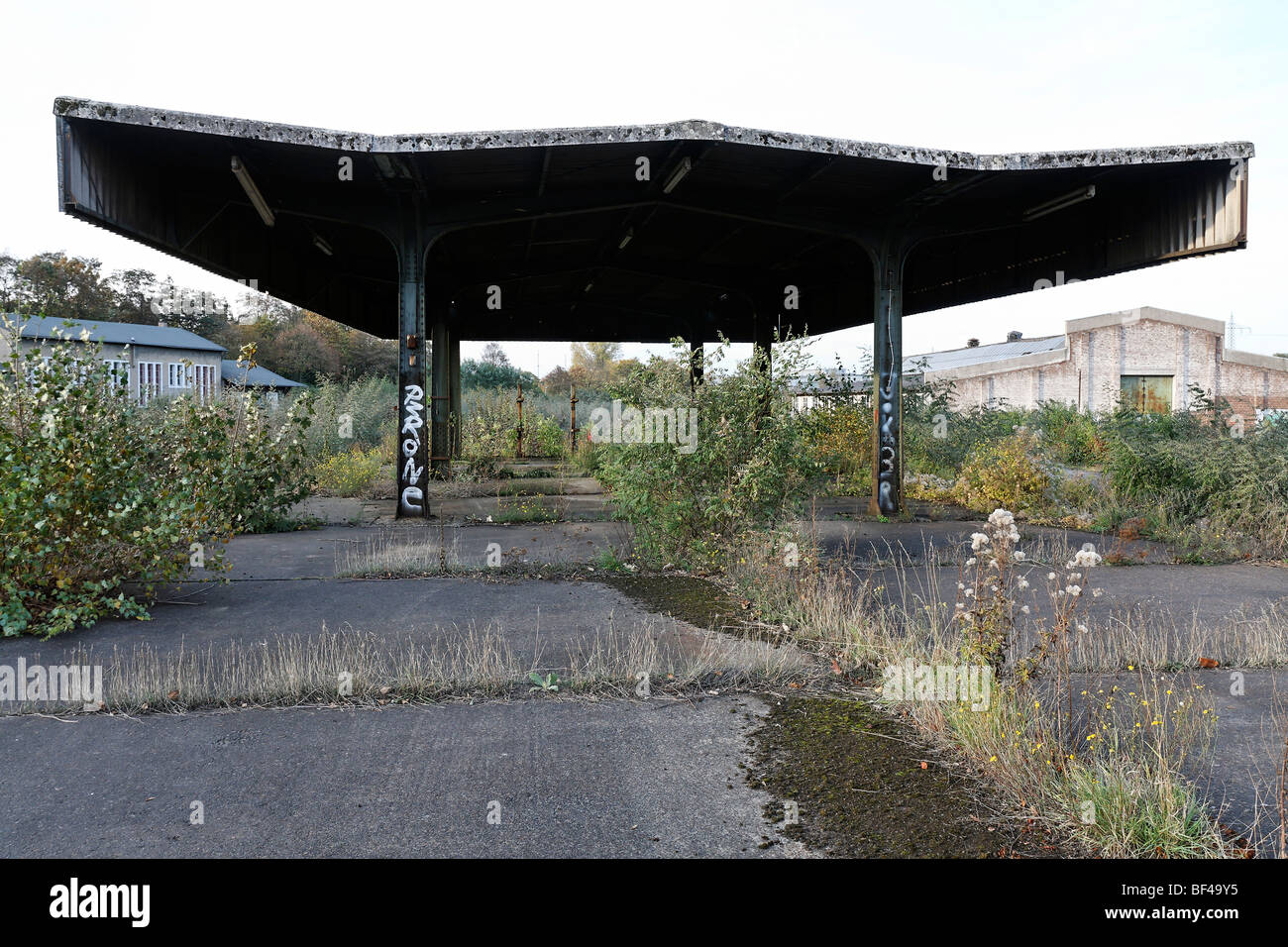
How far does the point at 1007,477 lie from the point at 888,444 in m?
2.04

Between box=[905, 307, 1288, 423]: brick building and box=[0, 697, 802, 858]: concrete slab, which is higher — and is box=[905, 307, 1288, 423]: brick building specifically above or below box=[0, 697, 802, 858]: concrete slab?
above

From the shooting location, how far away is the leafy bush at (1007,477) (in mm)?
12438

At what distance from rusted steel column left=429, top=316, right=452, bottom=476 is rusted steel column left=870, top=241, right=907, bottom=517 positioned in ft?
29.8

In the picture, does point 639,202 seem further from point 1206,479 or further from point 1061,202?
point 1206,479

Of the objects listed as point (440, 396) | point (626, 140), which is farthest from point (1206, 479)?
point (440, 396)

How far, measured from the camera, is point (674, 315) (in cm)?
2259

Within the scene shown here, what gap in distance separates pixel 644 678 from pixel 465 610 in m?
2.44

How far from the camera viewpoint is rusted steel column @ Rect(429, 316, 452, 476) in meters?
17.8

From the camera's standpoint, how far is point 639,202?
1199 cm

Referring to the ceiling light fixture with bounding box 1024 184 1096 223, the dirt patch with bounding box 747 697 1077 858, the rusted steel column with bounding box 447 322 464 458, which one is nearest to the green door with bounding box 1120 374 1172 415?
the ceiling light fixture with bounding box 1024 184 1096 223

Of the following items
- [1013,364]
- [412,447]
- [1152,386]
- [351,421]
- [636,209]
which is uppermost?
[1013,364]

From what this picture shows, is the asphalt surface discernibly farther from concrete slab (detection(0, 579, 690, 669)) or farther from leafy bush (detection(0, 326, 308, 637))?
leafy bush (detection(0, 326, 308, 637))
